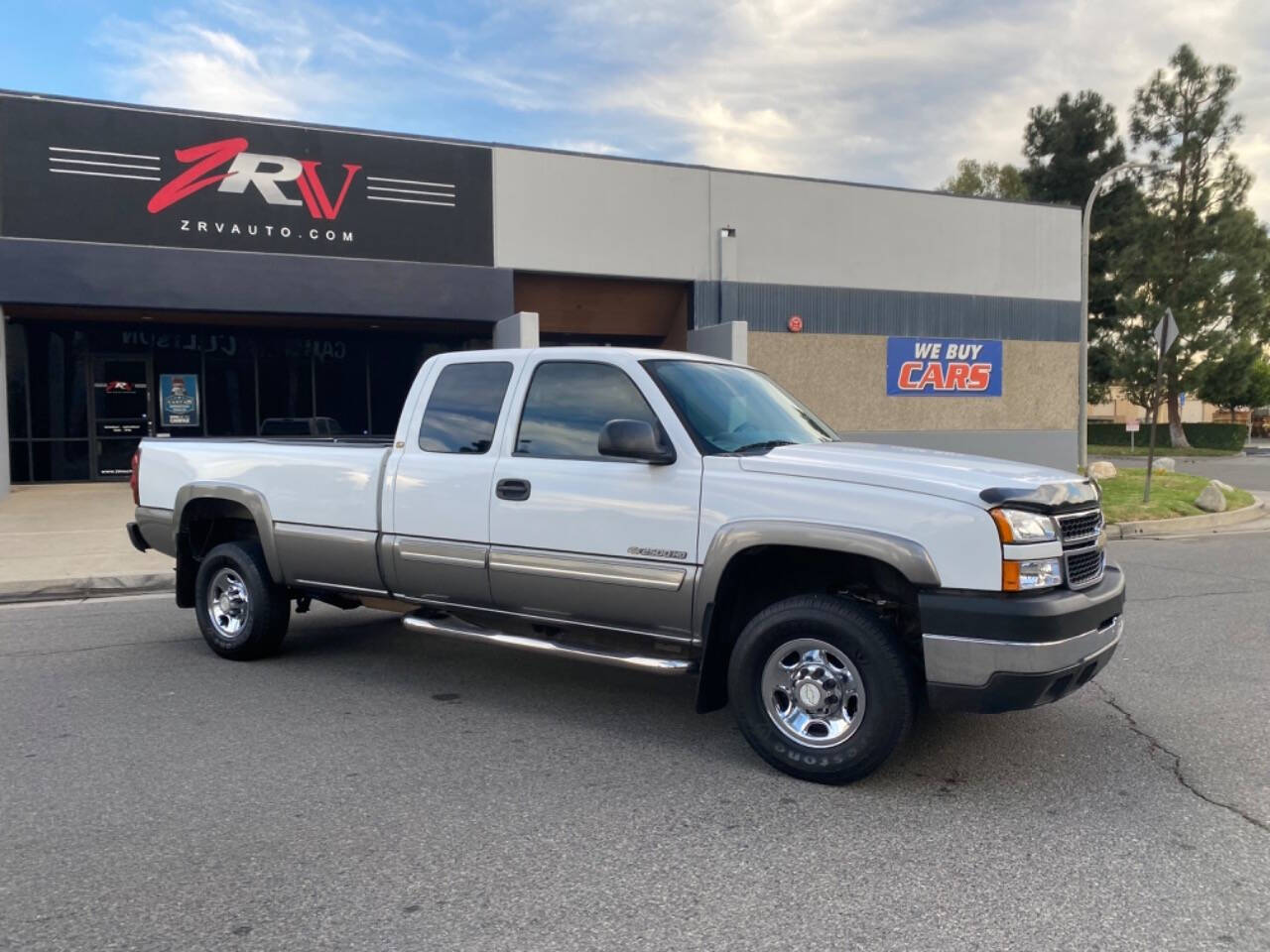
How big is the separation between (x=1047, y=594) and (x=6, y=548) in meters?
11.6

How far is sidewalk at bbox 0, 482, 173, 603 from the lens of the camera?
951 centimetres

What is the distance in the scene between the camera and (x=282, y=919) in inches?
124

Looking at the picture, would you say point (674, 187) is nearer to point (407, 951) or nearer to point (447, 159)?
point (447, 159)

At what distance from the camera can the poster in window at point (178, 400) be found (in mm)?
19875

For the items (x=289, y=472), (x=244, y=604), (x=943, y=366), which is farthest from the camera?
(x=943, y=366)

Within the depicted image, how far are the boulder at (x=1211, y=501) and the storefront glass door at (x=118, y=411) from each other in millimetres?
19256

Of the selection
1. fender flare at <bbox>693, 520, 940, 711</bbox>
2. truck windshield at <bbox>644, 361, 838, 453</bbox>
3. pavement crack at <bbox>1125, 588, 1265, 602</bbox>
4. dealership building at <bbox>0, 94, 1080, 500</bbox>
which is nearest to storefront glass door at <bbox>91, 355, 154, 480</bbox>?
dealership building at <bbox>0, 94, 1080, 500</bbox>

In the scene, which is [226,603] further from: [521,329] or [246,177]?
[246,177]

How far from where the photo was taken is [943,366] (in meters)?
22.0

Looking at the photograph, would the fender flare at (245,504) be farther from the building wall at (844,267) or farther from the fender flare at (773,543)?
the building wall at (844,267)

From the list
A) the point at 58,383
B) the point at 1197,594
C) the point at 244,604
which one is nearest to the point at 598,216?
the point at 58,383

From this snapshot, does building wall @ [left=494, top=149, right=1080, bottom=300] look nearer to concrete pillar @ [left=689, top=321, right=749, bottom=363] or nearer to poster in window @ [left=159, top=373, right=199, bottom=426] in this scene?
concrete pillar @ [left=689, top=321, right=749, bottom=363]

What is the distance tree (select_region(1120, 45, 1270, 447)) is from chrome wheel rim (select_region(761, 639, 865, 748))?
40762 millimetres

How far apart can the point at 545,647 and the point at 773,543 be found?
138 centimetres
